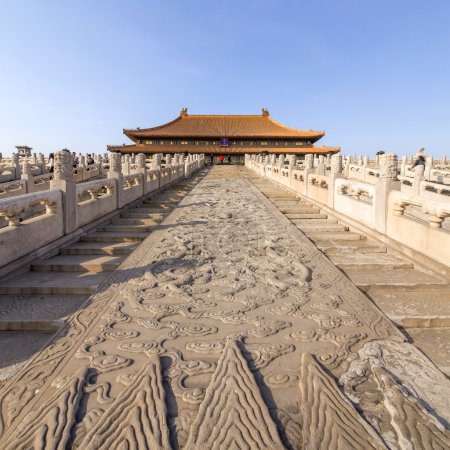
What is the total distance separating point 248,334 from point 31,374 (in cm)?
150

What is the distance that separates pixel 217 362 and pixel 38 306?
2069 mm

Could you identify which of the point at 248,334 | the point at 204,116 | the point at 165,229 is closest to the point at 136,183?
the point at 165,229

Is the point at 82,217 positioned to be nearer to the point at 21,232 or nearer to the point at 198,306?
the point at 21,232

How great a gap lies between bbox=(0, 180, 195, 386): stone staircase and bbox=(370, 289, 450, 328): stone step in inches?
115

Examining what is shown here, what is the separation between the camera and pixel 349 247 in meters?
5.47

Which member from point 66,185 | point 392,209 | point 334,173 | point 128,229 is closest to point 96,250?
point 66,185

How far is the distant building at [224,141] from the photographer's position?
1566 inches

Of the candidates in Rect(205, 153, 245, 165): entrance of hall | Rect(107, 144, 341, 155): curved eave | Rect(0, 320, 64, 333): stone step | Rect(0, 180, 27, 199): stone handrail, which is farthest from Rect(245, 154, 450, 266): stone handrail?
Rect(205, 153, 245, 165): entrance of hall

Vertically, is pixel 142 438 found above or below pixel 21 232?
below

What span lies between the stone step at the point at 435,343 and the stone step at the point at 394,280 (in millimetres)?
817

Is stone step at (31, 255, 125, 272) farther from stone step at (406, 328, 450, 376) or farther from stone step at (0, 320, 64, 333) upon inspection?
stone step at (406, 328, 450, 376)

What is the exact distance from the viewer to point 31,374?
226 centimetres

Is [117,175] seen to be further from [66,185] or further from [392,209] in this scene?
[392,209]

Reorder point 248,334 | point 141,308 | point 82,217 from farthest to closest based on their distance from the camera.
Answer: point 82,217, point 141,308, point 248,334
